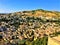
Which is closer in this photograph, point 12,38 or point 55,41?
point 55,41

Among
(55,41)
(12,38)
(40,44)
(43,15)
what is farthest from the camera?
(43,15)

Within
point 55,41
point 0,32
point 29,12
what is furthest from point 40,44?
point 29,12

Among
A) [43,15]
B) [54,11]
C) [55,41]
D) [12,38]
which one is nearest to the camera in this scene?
[55,41]

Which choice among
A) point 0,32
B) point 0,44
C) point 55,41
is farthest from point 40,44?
point 0,32

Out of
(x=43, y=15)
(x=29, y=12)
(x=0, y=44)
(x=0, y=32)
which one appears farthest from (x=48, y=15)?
(x=0, y=44)

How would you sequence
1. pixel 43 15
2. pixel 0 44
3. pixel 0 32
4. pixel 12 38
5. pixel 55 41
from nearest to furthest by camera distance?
pixel 55 41 < pixel 0 44 < pixel 12 38 < pixel 0 32 < pixel 43 15

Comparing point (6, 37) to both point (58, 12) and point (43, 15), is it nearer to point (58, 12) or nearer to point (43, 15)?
point (43, 15)

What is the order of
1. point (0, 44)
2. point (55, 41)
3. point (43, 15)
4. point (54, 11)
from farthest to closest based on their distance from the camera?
point (54, 11)
point (43, 15)
point (0, 44)
point (55, 41)

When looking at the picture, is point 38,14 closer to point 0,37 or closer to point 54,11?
point 54,11

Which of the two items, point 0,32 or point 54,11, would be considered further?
point 54,11
